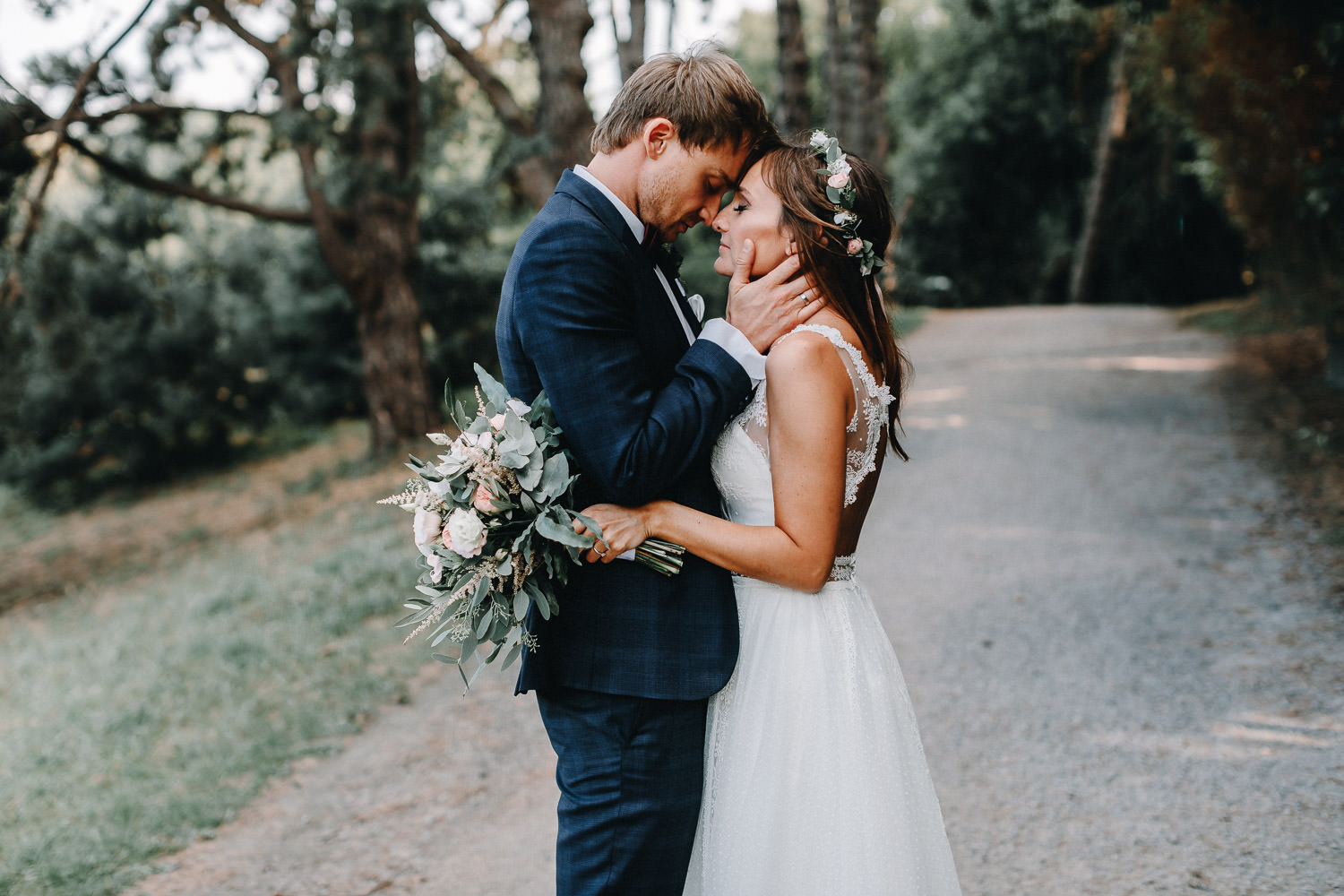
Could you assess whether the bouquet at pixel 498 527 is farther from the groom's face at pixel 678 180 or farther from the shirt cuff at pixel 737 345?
the groom's face at pixel 678 180

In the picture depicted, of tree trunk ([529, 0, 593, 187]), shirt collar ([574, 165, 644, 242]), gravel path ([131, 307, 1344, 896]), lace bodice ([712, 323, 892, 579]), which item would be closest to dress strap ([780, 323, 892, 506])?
lace bodice ([712, 323, 892, 579])

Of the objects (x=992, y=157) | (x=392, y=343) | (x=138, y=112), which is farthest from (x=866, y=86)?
(x=992, y=157)

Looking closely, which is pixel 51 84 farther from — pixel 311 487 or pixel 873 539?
pixel 873 539

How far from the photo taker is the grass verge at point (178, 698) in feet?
13.2

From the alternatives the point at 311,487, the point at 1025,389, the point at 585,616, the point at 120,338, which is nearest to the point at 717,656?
the point at 585,616

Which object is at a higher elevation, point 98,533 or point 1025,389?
point 1025,389

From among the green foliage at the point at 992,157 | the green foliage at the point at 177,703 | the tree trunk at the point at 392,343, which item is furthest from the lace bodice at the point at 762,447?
the green foliage at the point at 992,157

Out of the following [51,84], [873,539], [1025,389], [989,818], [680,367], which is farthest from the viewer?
[1025,389]

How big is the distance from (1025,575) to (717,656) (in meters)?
4.80

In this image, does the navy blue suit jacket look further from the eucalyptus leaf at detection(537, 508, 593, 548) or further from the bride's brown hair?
the bride's brown hair

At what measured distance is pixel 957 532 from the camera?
289 inches

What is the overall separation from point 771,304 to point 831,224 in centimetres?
23

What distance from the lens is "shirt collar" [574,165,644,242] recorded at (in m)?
2.07

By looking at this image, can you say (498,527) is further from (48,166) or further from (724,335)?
(48,166)
